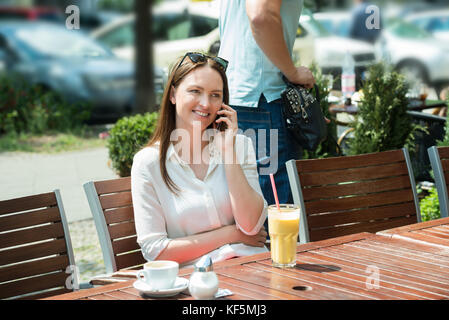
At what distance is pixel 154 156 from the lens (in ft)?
7.85

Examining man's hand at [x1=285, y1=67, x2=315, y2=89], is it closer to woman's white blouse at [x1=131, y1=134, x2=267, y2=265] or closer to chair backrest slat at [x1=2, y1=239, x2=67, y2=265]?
woman's white blouse at [x1=131, y1=134, x2=267, y2=265]

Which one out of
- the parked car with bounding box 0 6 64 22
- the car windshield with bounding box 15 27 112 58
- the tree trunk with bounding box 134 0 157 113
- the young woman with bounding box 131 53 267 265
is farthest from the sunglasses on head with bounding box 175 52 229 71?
the parked car with bounding box 0 6 64 22

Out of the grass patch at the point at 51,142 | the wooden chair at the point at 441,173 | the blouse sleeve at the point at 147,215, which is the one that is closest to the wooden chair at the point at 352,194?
the wooden chair at the point at 441,173

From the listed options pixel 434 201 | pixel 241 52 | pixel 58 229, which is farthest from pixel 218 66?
pixel 434 201

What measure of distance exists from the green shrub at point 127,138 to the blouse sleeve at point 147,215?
11.5 feet

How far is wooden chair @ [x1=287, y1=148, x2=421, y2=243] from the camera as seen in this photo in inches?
108

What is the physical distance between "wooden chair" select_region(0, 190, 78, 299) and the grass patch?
6.30 metres

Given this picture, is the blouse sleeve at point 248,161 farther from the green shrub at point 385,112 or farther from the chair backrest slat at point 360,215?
the green shrub at point 385,112

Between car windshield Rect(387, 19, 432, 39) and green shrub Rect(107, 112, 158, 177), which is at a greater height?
car windshield Rect(387, 19, 432, 39)

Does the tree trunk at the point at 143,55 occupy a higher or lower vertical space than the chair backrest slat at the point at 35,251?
higher

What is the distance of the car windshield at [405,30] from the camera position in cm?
1161

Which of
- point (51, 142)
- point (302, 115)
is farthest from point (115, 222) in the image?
point (51, 142)

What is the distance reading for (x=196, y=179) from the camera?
7.88ft
